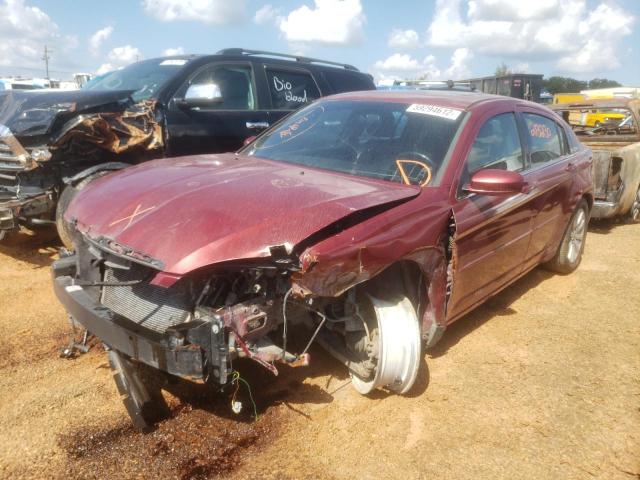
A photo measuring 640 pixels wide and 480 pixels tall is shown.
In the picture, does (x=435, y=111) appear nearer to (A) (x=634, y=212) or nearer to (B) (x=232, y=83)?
(B) (x=232, y=83)

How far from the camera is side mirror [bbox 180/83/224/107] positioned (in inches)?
207

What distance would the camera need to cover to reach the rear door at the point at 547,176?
403 cm

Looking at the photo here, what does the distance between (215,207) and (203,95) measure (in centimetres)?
314

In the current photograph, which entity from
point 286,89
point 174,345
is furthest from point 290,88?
point 174,345

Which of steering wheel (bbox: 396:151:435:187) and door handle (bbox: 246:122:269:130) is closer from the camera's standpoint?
steering wheel (bbox: 396:151:435:187)

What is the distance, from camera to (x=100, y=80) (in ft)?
22.1

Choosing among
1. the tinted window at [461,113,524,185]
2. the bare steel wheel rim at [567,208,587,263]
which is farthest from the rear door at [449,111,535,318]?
the bare steel wheel rim at [567,208,587,263]

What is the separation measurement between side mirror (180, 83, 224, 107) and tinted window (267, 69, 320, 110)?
117 cm

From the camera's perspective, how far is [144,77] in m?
5.92

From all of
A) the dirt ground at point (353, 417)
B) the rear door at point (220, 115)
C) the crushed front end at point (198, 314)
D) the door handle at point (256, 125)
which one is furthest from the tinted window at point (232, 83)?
the crushed front end at point (198, 314)

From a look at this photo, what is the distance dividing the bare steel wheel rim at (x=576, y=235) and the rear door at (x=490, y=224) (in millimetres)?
1393

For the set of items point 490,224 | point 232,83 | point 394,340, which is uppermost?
point 232,83

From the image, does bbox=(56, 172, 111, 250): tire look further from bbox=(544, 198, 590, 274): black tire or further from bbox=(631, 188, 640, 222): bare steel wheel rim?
bbox=(631, 188, 640, 222): bare steel wheel rim

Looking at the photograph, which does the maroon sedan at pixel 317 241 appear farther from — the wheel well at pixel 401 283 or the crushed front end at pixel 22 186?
the crushed front end at pixel 22 186
